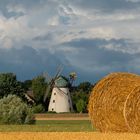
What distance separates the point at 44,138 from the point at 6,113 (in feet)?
83.0

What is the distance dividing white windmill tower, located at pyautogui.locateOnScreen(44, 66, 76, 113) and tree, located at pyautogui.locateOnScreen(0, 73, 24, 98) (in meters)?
5.03

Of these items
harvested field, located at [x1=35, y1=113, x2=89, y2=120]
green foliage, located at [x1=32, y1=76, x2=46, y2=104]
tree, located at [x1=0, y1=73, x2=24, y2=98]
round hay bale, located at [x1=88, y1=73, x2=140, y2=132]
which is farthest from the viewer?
green foliage, located at [x1=32, y1=76, x2=46, y2=104]

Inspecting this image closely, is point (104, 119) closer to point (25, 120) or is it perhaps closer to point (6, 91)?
point (25, 120)

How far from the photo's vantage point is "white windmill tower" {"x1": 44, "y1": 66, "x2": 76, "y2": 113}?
327 ft

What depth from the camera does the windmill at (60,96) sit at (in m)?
99.5

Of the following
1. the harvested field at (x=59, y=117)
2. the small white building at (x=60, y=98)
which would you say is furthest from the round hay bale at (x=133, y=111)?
the small white building at (x=60, y=98)

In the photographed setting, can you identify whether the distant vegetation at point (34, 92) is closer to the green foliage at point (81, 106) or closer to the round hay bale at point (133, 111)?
the green foliage at point (81, 106)

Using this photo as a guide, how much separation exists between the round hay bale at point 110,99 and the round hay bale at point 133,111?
38.6 inches

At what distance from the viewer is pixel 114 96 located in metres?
23.5

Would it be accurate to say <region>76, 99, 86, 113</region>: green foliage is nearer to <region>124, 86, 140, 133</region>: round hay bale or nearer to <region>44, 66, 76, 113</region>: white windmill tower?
<region>44, 66, 76, 113</region>: white windmill tower

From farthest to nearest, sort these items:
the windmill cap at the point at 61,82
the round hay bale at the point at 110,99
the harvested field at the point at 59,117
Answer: the windmill cap at the point at 61,82, the harvested field at the point at 59,117, the round hay bale at the point at 110,99

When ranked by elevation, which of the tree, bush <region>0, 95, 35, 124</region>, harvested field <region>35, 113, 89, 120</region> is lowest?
bush <region>0, 95, 35, 124</region>

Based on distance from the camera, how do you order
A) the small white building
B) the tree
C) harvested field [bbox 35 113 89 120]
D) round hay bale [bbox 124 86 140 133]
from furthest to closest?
the tree, the small white building, harvested field [bbox 35 113 89 120], round hay bale [bbox 124 86 140 133]

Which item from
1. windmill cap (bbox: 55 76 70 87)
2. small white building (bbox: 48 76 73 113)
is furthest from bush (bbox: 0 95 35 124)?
small white building (bbox: 48 76 73 113)
